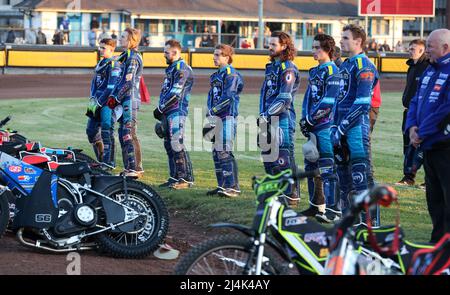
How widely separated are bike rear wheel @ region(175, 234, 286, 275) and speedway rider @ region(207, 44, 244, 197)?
6.32m

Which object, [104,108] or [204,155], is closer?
[104,108]

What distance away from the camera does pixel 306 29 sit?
67375mm

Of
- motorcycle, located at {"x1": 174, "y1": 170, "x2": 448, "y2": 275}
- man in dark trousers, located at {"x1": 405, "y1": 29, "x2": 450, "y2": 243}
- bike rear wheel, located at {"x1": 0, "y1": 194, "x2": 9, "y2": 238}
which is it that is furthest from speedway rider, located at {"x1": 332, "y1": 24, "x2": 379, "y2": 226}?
motorcycle, located at {"x1": 174, "y1": 170, "x2": 448, "y2": 275}

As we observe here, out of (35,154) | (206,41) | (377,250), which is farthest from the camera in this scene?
(206,41)

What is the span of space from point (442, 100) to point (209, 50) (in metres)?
30.2

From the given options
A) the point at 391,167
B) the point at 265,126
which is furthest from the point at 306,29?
the point at 265,126

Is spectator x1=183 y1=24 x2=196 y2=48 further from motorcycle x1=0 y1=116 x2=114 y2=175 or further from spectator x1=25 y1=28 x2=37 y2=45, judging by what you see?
motorcycle x1=0 y1=116 x2=114 y2=175

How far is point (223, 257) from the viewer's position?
Answer: 6312mm

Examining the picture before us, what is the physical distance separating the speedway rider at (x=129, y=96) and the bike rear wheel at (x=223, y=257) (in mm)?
8239

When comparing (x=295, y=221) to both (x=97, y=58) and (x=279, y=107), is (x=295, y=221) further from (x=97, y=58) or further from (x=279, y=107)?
(x=97, y=58)

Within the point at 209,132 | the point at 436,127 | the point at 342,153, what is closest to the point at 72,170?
the point at 342,153

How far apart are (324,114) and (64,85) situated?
23.2 metres

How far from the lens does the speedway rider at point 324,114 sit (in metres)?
10.9
